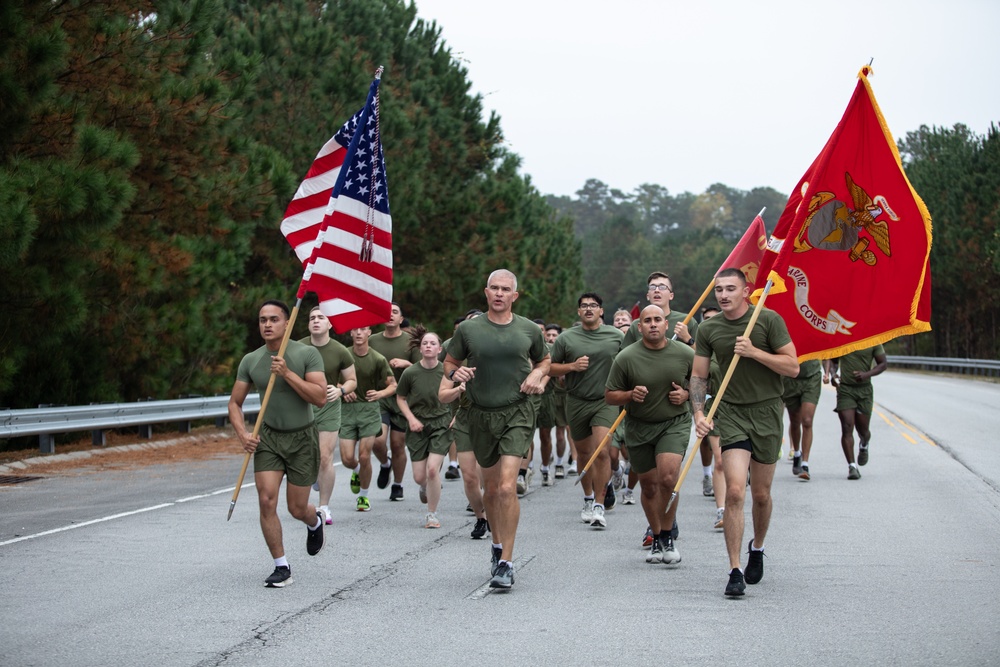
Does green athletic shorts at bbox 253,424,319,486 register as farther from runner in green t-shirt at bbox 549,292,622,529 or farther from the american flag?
runner in green t-shirt at bbox 549,292,622,529

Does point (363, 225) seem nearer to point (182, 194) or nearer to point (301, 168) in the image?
point (182, 194)

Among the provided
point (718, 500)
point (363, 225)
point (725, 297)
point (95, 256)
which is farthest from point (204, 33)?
point (725, 297)

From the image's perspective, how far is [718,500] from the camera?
11875 mm

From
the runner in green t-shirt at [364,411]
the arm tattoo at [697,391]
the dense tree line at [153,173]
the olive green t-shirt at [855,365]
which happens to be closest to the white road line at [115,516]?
the runner in green t-shirt at [364,411]

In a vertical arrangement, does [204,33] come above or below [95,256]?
above

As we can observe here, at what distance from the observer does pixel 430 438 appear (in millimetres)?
13016

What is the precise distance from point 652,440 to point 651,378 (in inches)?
18.7

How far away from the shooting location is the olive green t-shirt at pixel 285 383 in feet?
29.7

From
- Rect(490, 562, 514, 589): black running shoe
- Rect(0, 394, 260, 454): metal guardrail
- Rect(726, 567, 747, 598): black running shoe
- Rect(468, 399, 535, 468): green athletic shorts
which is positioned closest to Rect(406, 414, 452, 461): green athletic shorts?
Rect(468, 399, 535, 468): green athletic shorts

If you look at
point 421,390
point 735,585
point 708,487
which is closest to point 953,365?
point 708,487

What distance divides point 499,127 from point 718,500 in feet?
88.7

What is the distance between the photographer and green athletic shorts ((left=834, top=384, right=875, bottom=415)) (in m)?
16.0

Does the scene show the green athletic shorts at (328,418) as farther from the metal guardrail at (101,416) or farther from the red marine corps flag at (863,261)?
the metal guardrail at (101,416)

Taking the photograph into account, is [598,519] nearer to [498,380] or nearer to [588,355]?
[588,355]
